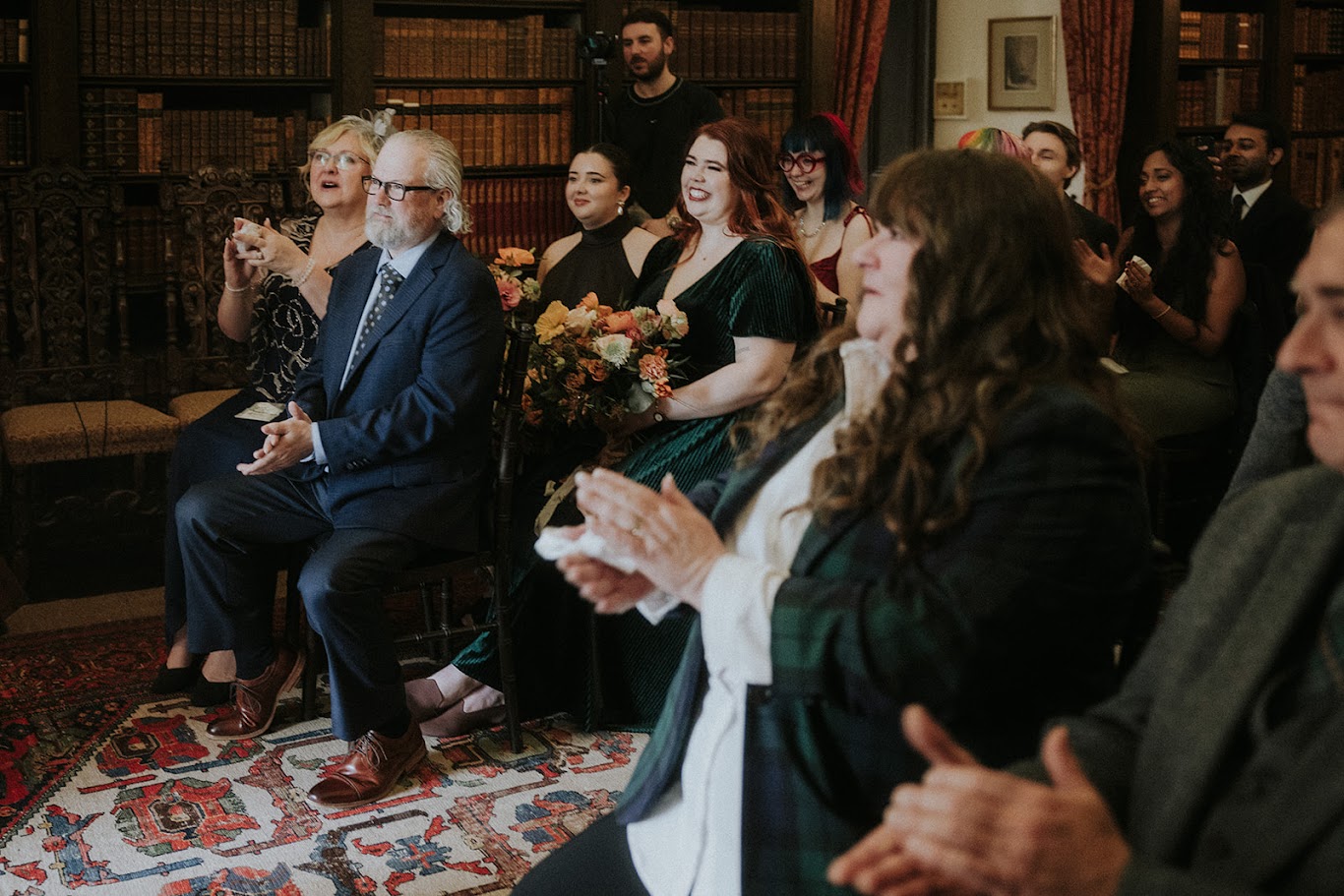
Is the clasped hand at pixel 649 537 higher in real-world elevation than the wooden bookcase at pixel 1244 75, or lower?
lower

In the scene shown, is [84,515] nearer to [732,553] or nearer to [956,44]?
[732,553]

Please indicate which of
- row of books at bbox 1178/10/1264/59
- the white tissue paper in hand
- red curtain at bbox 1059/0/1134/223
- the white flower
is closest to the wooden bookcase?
row of books at bbox 1178/10/1264/59

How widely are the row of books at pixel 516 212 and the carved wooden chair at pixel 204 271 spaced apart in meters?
1.10

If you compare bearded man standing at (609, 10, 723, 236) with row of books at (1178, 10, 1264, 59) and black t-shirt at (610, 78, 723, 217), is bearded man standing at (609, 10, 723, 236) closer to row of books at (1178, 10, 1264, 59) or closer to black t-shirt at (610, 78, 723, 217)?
black t-shirt at (610, 78, 723, 217)

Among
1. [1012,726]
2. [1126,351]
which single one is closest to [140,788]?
[1012,726]

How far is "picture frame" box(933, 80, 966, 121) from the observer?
26.5 ft

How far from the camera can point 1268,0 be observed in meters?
8.43

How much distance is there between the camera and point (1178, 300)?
469 centimetres

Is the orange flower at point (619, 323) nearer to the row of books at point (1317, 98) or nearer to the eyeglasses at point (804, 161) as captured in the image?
the eyeglasses at point (804, 161)

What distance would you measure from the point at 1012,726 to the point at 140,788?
2.38 meters

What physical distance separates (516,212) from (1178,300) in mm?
2986

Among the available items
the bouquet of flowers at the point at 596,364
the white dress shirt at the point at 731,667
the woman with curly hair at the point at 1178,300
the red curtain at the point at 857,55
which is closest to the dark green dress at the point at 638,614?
the bouquet of flowers at the point at 596,364

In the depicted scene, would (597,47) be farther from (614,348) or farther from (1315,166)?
(1315,166)

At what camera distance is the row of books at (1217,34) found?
26.7 feet
